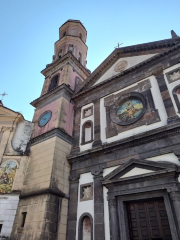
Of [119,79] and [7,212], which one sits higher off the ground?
[119,79]

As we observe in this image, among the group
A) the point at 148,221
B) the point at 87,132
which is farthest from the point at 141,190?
the point at 87,132

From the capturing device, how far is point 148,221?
793 centimetres

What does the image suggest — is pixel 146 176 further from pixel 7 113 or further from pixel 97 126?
pixel 7 113

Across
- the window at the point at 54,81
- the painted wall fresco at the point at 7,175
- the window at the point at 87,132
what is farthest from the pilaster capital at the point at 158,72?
the painted wall fresco at the point at 7,175

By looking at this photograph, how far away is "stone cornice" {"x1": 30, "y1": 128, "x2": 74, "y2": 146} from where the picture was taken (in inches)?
478

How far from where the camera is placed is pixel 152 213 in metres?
8.02

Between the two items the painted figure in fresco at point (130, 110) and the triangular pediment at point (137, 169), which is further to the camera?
the painted figure in fresco at point (130, 110)

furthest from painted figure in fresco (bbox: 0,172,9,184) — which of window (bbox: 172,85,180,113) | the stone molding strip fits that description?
window (bbox: 172,85,180,113)

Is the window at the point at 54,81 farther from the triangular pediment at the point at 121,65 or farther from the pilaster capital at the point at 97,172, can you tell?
the pilaster capital at the point at 97,172

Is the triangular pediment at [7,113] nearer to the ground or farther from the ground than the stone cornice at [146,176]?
farther from the ground

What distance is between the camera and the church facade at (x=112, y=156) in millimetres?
8164

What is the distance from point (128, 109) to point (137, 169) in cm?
401

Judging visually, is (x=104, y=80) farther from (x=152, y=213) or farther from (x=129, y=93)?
(x=152, y=213)

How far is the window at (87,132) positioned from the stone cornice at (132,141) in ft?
3.76
